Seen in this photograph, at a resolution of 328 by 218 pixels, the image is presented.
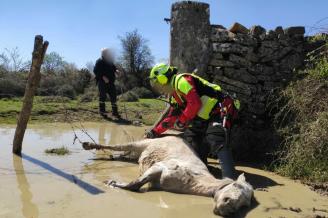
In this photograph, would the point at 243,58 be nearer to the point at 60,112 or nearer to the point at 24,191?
the point at 24,191

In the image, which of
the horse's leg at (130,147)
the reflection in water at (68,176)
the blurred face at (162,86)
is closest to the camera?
the reflection in water at (68,176)

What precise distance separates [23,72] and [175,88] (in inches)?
598

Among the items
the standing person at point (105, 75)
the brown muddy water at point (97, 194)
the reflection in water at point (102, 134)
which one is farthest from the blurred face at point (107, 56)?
the brown muddy water at point (97, 194)

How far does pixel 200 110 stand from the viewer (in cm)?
743

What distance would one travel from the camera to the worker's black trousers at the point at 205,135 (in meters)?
7.18

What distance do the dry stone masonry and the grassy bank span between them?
3.72m

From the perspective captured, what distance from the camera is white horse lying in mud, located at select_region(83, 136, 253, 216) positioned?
5.23 metres

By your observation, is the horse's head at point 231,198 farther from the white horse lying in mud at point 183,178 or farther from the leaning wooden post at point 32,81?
the leaning wooden post at point 32,81

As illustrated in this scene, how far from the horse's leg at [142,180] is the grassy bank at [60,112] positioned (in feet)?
19.3

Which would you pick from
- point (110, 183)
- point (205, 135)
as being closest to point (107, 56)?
point (205, 135)

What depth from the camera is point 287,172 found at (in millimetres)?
7352

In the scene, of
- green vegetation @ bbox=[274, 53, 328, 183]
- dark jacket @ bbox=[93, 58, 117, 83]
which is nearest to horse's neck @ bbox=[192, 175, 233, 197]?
green vegetation @ bbox=[274, 53, 328, 183]

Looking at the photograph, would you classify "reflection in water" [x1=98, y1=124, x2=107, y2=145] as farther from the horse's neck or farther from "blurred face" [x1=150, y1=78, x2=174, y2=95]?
the horse's neck

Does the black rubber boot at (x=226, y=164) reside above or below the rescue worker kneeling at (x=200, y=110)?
below
